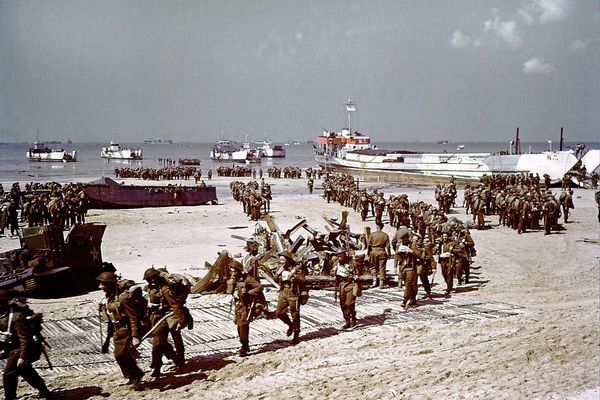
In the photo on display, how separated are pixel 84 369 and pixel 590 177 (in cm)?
4908

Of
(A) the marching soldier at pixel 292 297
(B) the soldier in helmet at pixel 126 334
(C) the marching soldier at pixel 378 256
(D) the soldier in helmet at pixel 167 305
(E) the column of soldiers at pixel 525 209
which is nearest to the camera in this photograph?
(B) the soldier in helmet at pixel 126 334

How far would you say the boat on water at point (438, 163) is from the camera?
48.7m

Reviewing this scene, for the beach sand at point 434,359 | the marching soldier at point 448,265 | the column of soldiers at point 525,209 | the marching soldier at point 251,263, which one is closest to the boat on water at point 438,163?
the column of soldiers at point 525,209

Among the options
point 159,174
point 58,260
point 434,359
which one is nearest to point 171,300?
point 434,359

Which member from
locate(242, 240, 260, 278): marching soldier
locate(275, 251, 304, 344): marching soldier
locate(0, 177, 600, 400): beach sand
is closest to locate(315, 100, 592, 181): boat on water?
locate(0, 177, 600, 400): beach sand

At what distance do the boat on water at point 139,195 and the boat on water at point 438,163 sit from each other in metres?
29.9

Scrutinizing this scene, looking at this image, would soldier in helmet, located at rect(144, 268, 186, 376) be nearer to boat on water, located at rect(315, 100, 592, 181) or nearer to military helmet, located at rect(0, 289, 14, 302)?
military helmet, located at rect(0, 289, 14, 302)

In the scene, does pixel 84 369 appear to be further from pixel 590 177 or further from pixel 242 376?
pixel 590 177

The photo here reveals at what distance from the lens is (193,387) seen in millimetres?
7520

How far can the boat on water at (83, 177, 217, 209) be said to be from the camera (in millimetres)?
33844

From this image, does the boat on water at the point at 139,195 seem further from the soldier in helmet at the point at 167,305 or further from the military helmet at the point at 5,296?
the military helmet at the point at 5,296

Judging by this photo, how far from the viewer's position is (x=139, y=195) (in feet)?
114

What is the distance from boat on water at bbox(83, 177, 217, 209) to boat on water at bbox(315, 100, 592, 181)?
29867 mm

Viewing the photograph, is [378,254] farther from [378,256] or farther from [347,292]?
[347,292]
